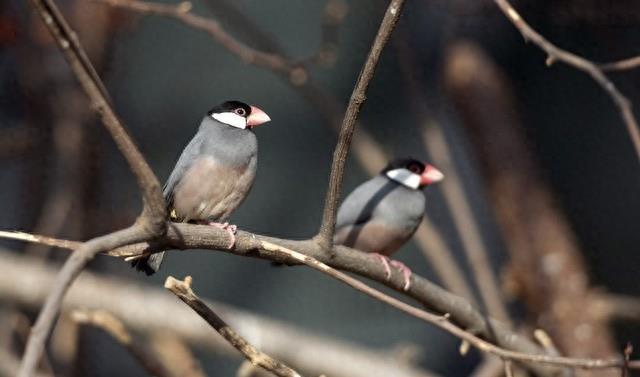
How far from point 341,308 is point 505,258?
2.91 feet

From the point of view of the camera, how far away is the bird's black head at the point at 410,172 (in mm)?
3561

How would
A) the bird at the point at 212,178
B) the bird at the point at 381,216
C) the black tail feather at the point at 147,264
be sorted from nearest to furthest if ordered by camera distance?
the black tail feather at the point at 147,264 → the bird at the point at 212,178 → the bird at the point at 381,216

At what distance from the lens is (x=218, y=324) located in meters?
1.88

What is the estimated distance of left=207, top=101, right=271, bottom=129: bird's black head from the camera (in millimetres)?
2855

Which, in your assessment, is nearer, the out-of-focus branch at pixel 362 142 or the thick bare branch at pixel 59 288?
the thick bare branch at pixel 59 288

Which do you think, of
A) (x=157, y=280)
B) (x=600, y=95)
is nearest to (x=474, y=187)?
(x=600, y=95)

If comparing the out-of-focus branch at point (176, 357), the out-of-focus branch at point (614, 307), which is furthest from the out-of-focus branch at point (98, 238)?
the out-of-focus branch at point (614, 307)

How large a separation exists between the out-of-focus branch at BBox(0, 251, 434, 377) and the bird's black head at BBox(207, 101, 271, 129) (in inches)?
34.1

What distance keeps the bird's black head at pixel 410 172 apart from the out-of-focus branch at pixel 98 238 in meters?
2.01

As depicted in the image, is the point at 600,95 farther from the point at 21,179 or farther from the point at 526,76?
the point at 21,179

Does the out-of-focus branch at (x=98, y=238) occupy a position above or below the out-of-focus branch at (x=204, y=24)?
below

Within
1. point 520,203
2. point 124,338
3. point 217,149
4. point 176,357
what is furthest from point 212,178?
point 520,203

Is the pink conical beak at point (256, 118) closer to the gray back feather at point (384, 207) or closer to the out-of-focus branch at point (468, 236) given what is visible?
the gray back feather at point (384, 207)

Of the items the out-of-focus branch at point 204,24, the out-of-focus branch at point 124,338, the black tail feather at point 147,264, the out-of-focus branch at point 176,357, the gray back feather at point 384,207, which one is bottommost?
the out-of-focus branch at point 176,357
